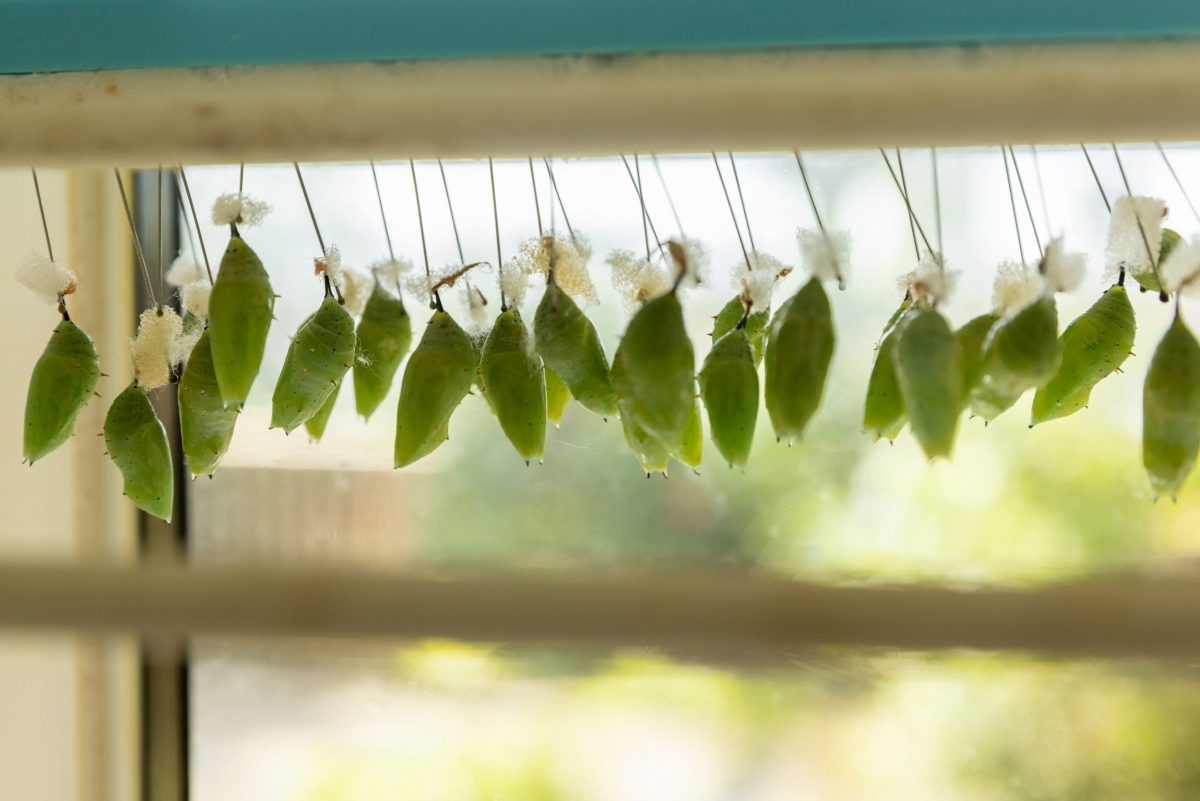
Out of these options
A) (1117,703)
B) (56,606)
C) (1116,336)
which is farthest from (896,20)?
(1117,703)

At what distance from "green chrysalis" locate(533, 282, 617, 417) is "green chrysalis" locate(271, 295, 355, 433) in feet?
0.56

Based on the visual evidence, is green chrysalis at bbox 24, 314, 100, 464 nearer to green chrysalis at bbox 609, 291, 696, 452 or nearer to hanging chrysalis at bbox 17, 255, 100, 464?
hanging chrysalis at bbox 17, 255, 100, 464

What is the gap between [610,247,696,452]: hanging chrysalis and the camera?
31.1 inches

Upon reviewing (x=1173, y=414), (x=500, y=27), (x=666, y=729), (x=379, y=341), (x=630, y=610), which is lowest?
(x=666, y=729)

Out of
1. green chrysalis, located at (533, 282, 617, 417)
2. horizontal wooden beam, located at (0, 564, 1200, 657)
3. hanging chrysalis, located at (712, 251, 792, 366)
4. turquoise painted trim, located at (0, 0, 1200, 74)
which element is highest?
turquoise painted trim, located at (0, 0, 1200, 74)

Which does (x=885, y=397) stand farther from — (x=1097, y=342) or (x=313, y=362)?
(x=313, y=362)

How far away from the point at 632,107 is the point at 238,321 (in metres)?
0.40

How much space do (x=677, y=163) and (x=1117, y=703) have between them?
3.40ft

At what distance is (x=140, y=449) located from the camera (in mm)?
930

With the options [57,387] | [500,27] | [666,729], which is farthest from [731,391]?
[666,729]

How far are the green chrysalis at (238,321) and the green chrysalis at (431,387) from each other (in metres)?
0.12

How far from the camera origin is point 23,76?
0.75 metres

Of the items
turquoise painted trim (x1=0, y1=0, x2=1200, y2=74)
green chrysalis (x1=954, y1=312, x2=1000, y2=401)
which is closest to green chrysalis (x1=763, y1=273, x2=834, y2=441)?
green chrysalis (x1=954, y1=312, x2=1000, y2=401)

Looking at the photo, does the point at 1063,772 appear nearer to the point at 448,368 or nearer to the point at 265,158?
the point at 448,368
